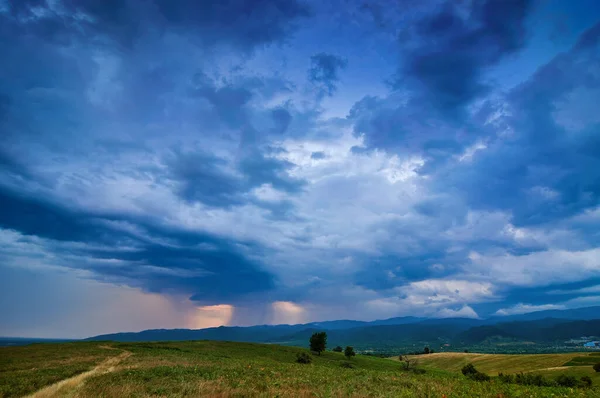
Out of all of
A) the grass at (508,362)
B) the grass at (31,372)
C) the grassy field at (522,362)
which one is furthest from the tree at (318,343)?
the grass at (31,372)

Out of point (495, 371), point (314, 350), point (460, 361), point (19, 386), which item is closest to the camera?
point (19, 386)

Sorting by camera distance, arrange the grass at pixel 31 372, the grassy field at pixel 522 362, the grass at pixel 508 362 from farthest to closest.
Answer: the grass at pixel 508 362
the grassy field at pixel 522 362
the grass at pixel 31 372

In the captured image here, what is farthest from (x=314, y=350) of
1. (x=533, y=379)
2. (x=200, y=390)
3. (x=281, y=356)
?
(x=200, y=390)

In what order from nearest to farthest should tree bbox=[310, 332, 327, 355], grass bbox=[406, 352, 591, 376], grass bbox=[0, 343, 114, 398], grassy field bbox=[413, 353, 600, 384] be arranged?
grass bbox=[0, 343, 114, 398] < grassy field bbox=[413, 353, 600, 384] < tree bbox=[310, 332, 327, 355] < grass bbox=[406, 352, 591, 376]

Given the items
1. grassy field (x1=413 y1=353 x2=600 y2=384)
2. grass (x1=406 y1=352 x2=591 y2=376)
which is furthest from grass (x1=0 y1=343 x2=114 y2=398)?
grass (x1=406 y1=352 x2=591 y2=376)

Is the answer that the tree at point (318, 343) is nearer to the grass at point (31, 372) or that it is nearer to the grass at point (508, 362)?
the grass at point (508, 362)

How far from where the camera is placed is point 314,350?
10444 cm

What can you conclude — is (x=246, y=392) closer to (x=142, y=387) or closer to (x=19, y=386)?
(x=142, y=387)

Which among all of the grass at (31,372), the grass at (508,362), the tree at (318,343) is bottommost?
the grass at (508,362)

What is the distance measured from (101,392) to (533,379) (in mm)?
48957

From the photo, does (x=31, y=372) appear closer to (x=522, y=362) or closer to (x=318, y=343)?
(x=318, y=343)

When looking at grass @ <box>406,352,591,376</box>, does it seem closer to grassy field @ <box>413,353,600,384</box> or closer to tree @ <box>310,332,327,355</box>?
grassy field @ <box>413,353,600,384</box>

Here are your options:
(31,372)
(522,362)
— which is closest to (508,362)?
(522,362)

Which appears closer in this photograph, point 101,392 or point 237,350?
point 101,392
